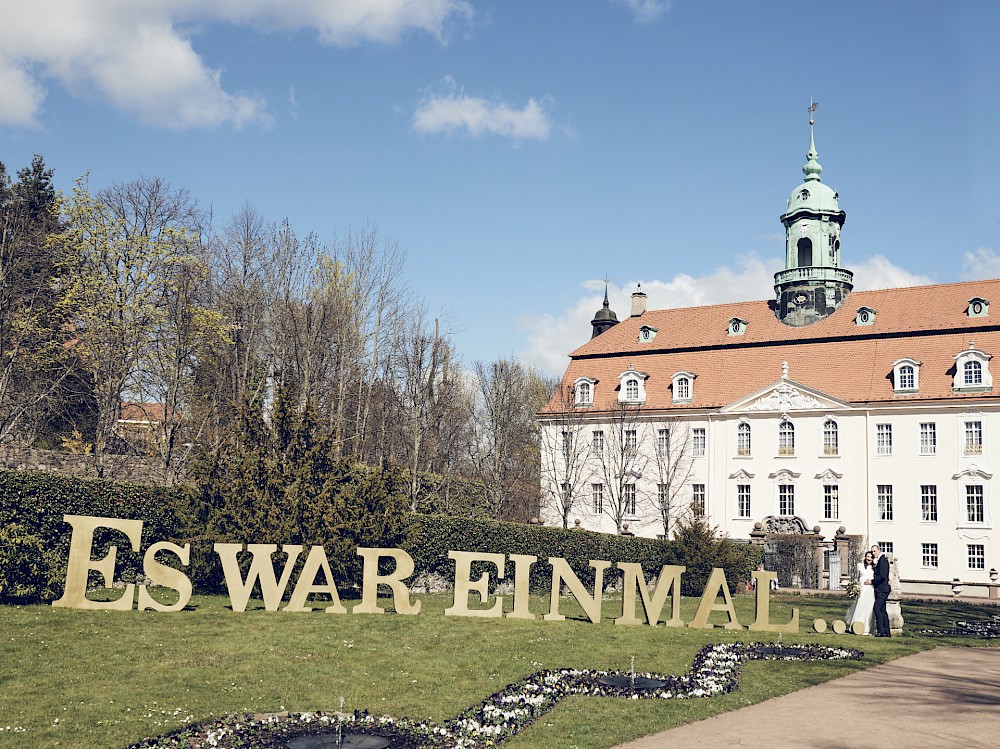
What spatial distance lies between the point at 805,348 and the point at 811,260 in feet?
22.3

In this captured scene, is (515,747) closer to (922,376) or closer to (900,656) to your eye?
(900,656)

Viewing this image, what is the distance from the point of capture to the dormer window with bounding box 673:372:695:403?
5591 cm

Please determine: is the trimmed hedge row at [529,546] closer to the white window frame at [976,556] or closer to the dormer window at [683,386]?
the white window frame at [976,556]

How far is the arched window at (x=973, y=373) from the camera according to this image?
47750mm

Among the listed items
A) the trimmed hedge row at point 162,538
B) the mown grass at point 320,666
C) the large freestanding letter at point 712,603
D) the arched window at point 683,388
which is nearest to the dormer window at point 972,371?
the arched window at point 683,388

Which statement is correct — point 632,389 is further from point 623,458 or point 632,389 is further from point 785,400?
point 785,400

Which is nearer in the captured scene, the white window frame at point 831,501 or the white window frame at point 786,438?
the white window frame at point 831,501

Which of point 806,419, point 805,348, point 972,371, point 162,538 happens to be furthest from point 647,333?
point 162,538

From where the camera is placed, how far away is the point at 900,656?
19781 mm

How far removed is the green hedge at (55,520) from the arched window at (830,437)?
37263 millimetres

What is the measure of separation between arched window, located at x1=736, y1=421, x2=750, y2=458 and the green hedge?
36526 mm

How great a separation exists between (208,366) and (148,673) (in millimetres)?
30212

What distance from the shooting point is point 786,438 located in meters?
52.6

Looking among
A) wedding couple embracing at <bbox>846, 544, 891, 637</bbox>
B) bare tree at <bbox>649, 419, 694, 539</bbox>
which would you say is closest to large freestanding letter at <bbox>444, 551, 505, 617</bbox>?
wedding couple embracing at <bbox>846, 544, 891, 637</bbox>
